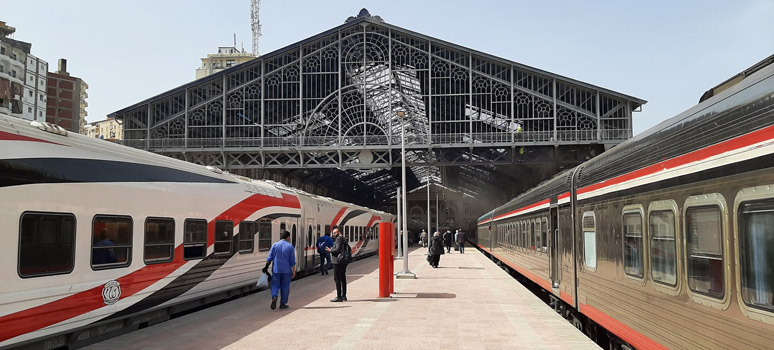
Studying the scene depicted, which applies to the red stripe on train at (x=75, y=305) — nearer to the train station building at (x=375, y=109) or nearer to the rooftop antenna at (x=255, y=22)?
the train station building at (x=375, y=109)

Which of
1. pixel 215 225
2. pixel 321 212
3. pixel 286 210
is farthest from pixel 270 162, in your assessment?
pixel 215 225

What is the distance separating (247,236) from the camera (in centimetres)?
1536

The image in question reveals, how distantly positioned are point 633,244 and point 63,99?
90.8 metres

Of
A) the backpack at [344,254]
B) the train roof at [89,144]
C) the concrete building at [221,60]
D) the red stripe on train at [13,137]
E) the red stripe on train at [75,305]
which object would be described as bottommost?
the red stripe on train at [75,305]

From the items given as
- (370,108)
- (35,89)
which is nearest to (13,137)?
(370,108)

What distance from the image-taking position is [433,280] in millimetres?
20219

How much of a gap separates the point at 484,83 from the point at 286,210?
29407 mm

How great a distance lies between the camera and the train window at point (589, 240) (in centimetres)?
921

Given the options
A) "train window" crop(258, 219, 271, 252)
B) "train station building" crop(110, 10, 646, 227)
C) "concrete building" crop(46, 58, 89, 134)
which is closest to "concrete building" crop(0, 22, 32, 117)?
"concrete building" crop(46, 58, 89, 134)

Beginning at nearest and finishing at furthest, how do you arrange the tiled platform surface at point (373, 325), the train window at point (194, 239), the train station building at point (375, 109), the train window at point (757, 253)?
the train window at point (757, 253), the tiled platform surface at point (373, 325), the train window at point (194, 239), the train station building at point (375, 109)

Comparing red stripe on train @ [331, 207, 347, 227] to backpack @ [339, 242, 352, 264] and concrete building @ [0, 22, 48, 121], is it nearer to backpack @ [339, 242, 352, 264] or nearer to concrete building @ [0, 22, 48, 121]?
backpack @ [339, 242, 352, 264]

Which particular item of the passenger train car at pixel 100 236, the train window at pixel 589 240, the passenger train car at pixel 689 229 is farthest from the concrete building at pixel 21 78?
the passenger train car at pixel 689 229

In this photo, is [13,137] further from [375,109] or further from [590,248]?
[375,109]

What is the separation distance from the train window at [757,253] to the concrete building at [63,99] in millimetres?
88711
